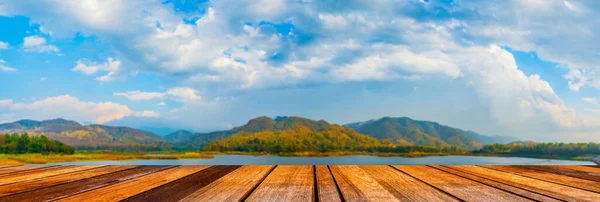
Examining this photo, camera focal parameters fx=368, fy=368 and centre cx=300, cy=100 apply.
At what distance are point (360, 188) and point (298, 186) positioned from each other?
407mm

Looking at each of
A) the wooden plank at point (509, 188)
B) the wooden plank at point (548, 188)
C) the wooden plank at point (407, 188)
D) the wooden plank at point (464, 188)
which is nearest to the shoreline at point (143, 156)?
the wooden plank at point (407, 188)

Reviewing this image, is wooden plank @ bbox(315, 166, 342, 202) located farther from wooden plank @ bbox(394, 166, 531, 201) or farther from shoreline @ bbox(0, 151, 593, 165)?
shoreline @ bbox(0, 151, 593, 165)

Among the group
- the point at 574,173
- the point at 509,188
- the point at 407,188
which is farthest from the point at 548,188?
the point at 574,173

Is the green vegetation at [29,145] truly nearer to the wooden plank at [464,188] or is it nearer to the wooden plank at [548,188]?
the wooden plank at [464,188]

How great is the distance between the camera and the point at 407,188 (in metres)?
2.38

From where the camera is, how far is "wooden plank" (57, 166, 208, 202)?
6.92 feet

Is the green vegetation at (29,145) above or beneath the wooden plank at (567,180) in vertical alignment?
above

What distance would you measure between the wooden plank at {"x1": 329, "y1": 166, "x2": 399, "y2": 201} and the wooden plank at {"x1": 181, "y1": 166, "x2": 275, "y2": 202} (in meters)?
0.59

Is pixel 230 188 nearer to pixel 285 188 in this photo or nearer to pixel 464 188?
pixel 285 188

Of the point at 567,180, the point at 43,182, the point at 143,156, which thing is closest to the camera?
the point at 43,182

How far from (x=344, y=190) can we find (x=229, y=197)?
2.31ft

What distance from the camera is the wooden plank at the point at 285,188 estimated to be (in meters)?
2.05

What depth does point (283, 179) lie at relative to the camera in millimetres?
→ 2777

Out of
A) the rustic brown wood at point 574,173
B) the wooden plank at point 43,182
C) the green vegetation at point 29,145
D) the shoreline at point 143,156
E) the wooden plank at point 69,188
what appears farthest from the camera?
the green vegetation at point 29,145
